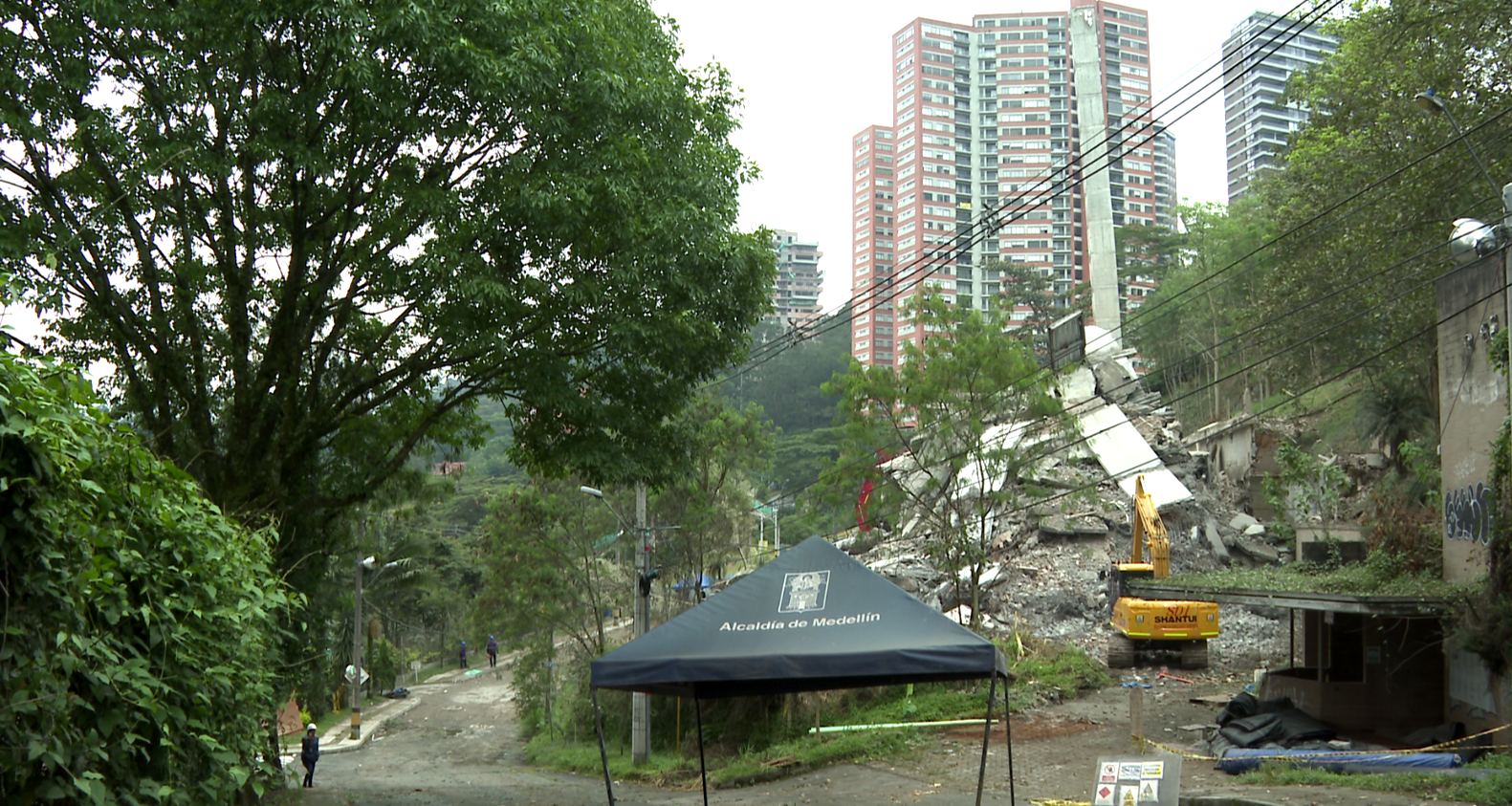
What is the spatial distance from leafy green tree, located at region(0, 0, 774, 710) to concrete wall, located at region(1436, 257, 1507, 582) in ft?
33.3

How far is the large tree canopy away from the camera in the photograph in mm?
11570

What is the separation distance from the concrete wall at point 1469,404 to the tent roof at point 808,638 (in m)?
11.3

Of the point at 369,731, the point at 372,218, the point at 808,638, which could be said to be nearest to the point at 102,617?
the point at 808,638

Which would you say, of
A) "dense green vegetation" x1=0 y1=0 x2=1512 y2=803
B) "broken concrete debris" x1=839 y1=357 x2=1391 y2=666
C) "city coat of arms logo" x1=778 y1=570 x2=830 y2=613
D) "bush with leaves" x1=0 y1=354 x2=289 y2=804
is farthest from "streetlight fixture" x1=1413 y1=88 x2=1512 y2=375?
"bush with leaves" x1=0 y1=354 x2=289 y2=804

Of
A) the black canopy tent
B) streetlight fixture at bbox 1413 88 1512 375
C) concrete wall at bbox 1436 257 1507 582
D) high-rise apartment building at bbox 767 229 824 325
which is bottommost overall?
the black canopy tent

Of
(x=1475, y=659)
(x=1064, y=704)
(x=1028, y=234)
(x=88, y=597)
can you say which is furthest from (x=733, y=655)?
(x=1028, y=234)

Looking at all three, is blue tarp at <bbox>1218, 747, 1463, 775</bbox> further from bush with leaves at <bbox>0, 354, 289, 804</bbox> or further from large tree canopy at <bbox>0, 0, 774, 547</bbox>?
bush with leaves at <bbox>0, 354, 289, 804</bbox>

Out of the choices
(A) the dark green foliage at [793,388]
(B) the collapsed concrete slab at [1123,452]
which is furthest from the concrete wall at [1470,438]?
(A) the dark green foliage at [793,388]

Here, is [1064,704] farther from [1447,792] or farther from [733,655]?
[733,655]

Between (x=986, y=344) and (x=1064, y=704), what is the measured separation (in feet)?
27.4

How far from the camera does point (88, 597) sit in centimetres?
466

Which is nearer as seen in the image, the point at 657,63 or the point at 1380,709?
the point at 657,63

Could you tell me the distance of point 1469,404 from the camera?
16234mm

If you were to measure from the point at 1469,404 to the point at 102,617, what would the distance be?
17372 millimetres
